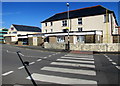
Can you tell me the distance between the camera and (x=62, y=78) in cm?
510

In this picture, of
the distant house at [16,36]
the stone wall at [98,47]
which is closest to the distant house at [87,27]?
the stone wall at [98,47]

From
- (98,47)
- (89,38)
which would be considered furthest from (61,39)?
(98,47)

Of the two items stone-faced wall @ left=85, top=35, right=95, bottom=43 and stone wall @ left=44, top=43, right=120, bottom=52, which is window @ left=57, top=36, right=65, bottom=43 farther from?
stone-faced wall @ left=85, top=35, right=95, bottom=43

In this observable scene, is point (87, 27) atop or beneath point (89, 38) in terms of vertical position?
atop

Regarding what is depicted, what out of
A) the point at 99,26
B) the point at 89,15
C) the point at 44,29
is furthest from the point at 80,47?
the point at 44,29

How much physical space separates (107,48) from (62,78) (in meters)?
13.2

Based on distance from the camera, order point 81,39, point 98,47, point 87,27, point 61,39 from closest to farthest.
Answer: point 98,47, point 81,39, point 61,39, point 87,27

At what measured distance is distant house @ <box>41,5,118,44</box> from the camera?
67.9 ft

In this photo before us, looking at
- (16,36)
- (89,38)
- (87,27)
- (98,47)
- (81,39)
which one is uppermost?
(87,27)

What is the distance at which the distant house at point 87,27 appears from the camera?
67.9 ft

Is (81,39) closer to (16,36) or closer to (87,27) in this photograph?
(87,27)

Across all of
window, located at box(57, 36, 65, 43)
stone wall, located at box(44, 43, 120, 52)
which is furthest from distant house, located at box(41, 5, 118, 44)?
stone wall, located at box(44, 43, 120, 52)

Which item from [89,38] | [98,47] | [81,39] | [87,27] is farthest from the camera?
[87,27]

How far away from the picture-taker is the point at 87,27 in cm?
2769
